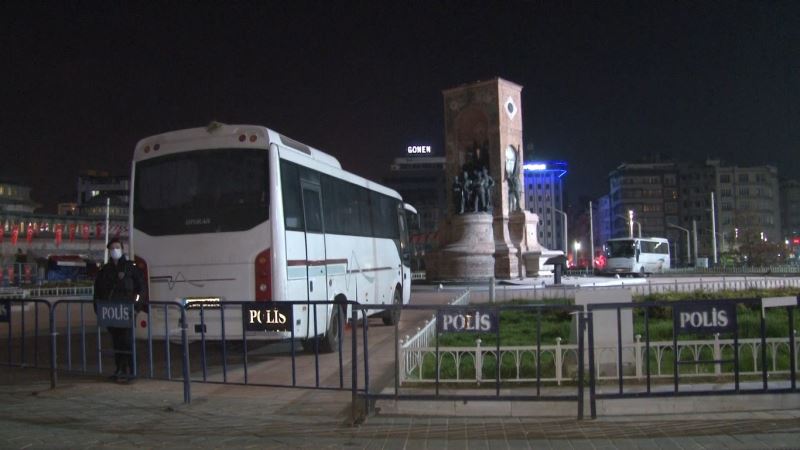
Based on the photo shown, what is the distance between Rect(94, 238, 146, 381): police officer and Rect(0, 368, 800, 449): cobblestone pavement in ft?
3.22

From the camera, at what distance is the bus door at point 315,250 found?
37.8 ft

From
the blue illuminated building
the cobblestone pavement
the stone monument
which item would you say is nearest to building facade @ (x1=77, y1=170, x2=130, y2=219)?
the blue illuminated building

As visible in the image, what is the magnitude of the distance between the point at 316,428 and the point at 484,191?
3107 centimetres

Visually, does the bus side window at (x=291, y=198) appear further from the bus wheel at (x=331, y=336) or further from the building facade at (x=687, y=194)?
the building facade at (x=687, y=194)

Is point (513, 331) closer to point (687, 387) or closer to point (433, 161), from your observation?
point (687, 387)

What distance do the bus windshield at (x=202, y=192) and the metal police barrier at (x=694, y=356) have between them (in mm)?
5414

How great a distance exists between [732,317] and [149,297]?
829 centimetres

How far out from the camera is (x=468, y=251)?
3656 cm

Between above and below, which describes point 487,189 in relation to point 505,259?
above

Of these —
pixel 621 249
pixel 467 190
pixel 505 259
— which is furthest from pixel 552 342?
pixel 621 249

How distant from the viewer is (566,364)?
8695 millimetres

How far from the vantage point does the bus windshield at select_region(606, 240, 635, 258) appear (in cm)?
4641

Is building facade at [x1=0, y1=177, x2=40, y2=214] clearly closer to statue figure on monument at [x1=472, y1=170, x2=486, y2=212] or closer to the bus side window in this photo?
statue figure on monument at [x1=472, y1=170, x2=486, y2=212]

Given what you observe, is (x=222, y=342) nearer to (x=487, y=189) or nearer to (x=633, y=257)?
(x=487, y=189)
